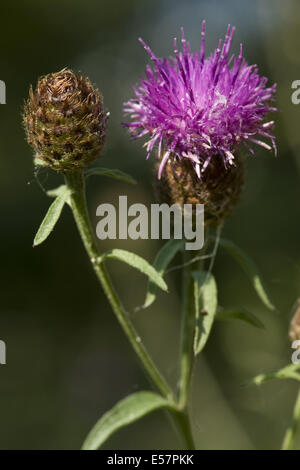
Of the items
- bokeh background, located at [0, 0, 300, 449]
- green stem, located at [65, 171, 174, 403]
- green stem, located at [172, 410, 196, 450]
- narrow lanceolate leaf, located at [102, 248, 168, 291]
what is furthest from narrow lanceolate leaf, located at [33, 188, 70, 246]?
bokeh background, located at [0, 0, 300, 449]

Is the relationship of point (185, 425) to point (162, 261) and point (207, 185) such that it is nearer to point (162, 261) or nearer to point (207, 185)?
point (162, 261)

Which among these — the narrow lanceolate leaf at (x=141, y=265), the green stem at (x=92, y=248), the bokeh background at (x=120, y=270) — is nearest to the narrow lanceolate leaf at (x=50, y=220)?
the green stem at (x=92, y=248)

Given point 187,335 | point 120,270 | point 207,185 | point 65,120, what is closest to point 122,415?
point 187,335

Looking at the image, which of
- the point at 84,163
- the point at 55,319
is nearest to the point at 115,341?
the point at 55,319

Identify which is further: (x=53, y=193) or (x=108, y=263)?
(x=108, y=263)

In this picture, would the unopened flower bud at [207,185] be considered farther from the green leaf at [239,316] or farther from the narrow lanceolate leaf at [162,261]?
the green leaf at [239,316]
